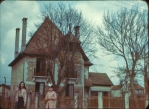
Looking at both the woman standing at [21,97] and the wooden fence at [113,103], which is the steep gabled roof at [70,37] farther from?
the woman standing at [21,97]

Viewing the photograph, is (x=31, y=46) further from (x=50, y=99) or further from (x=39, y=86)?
(x=50, y=99)

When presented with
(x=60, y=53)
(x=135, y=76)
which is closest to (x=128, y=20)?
(x=135, y=76)

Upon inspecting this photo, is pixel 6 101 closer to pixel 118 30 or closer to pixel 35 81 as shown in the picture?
pixel 118 30

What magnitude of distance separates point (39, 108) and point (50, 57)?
457 centimetres

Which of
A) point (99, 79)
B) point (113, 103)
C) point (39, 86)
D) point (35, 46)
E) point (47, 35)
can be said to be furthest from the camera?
point (99, 79)

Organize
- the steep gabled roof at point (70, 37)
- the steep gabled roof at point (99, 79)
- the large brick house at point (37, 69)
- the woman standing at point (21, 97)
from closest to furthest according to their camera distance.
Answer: the woman standing at point (21, 97), the steep gabled roof at point (70, 37), the large brick house at point (37, 69), the steep gabled roof at point (99, 79)

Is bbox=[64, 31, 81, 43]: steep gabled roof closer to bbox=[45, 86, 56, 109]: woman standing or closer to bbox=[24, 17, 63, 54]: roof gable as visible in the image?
bbox=[24, 17, 63, 54]: roof gable

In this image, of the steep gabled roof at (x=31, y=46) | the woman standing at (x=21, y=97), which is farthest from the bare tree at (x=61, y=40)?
the woman standing at (x=21, y=97)

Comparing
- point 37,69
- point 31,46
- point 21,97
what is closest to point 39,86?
point 37,69

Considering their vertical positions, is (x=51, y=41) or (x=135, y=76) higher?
(x=51, y=41)

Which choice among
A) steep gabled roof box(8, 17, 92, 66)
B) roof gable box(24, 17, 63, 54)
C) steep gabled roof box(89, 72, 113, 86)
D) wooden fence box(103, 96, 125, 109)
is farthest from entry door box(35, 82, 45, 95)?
wooden fence box(103, 96, 125, 109)

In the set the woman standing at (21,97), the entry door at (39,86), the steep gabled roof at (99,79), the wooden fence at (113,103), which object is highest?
the steep gabled roof at (99,79)

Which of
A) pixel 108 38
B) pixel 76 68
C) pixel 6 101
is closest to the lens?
pixel 6 101

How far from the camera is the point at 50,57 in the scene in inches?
696
